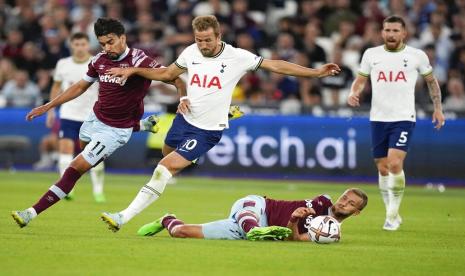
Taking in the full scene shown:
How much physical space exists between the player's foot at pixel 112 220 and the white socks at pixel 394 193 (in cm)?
416

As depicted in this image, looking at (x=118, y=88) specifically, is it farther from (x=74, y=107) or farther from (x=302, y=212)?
(x=74, y=107)

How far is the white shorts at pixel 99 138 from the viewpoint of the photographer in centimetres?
1323

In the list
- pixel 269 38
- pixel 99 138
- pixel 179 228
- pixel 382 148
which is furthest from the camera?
pixel 269 38

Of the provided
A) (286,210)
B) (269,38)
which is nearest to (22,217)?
(286,210)

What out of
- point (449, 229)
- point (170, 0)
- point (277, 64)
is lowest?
point (449, 229)

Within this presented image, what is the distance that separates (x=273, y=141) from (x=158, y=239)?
1172cm

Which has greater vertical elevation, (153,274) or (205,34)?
(205,34)

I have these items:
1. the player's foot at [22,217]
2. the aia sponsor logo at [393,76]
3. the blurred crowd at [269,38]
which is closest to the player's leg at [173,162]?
the player's foot at [22,217]

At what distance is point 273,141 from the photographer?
24.0m

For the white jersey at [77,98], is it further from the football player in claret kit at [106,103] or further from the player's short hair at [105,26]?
the player's short hair at [105,26]

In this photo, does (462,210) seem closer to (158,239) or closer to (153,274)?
Result: (158,239)

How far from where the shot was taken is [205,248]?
37.9 feet

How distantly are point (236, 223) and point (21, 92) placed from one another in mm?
15038

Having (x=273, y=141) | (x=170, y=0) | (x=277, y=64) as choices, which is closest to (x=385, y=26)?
(x=277, y=64)
